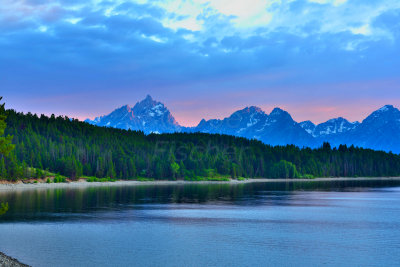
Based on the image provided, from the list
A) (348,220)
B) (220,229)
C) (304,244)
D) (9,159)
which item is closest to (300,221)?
(348,220)

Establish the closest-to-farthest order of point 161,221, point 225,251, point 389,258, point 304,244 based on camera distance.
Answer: point 389,258
point 225,251
point 304,244
point 161,221

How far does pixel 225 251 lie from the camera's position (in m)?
52.2

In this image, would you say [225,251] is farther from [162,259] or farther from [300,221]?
[300,221]

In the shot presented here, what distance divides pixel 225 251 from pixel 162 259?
8.19 m

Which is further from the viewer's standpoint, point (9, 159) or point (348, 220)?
point (9, 159)

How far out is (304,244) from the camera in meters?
56.9

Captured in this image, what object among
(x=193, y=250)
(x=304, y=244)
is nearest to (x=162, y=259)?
(x=193, y=250)

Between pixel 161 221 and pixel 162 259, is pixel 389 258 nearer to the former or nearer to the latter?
pixel 162 259

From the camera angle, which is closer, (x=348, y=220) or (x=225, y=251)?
(x=225, y=251)

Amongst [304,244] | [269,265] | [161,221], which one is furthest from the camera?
[161,221]

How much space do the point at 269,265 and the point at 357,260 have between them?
9.95 m

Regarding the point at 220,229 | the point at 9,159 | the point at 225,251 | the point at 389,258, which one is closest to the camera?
the point at 389,258

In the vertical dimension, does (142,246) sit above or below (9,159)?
below

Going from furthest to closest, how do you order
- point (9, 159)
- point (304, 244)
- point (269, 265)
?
1. point (9, 159)
2. point (304, 244)
3. point (269, 265)
